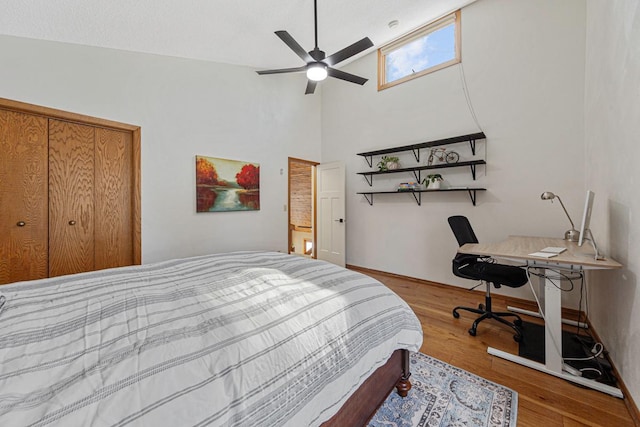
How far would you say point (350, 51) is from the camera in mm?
2387

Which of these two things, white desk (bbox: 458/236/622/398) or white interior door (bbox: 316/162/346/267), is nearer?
white desk (bbox: 458/236/622/398)

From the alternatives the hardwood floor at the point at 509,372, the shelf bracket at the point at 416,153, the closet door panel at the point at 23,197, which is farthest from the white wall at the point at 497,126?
the closet door panel at the point at 23,197

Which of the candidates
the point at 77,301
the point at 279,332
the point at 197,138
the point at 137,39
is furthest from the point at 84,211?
the point at 279,332

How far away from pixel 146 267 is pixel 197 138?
2.19 metres

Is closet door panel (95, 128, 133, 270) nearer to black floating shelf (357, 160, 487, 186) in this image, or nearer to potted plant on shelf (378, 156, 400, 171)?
black floating shelf (357, 160, 487, 186)

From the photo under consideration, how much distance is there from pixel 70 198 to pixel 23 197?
1.01 ft

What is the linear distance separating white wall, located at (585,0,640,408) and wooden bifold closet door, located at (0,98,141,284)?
13.7 feet

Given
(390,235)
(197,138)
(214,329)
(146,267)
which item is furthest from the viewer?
(390,235)

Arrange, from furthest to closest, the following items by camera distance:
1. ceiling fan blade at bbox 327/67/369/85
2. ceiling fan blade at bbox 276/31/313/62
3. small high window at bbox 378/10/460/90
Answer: small high window at bbox 378/10/460/90 → ceiling fan blade at bbox 327/67/369/85 → ceiling fan blade at bbox 276/31/313/62

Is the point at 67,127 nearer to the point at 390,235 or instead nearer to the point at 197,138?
the point at 197,138

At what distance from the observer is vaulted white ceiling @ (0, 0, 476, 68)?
211 centimetres

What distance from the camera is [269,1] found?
246 cm

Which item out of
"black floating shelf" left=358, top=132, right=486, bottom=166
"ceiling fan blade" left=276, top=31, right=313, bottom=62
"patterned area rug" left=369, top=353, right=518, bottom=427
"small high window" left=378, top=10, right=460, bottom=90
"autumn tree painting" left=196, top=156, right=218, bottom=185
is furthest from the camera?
"small high window" left=378, top=10, right=460, bottom=90

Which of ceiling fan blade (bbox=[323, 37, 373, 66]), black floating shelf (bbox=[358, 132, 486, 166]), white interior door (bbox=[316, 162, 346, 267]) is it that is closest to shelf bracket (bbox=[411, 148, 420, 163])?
black floating shelf (bbox=[358, 132, 486, 166])
